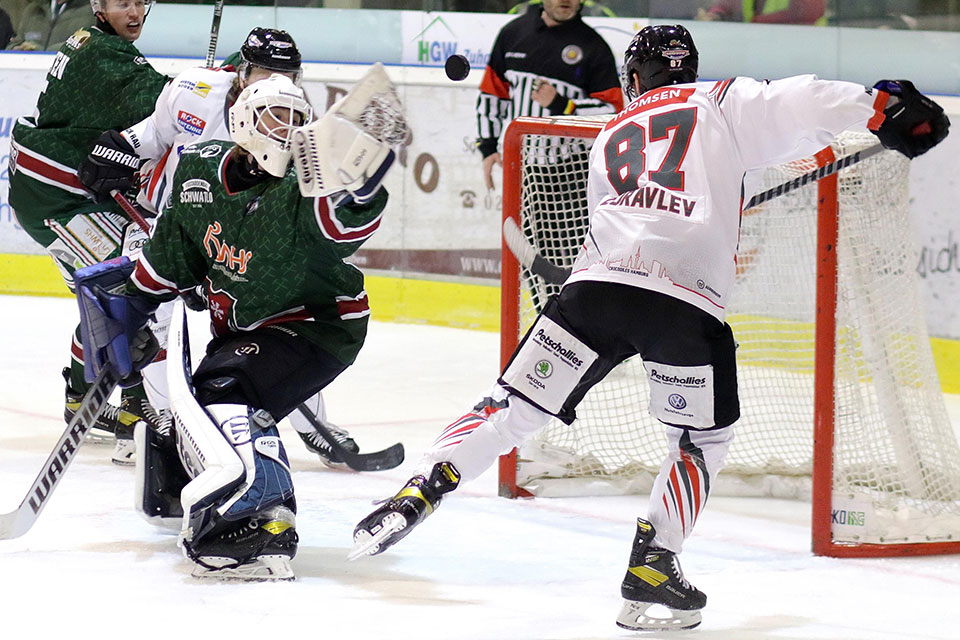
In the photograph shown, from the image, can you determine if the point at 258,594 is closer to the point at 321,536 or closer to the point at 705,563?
the point at 321,536

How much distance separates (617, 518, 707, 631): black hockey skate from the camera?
2383 mm

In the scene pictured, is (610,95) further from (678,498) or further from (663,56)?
(678,498)

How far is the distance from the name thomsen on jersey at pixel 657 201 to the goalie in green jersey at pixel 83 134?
1.83 metres

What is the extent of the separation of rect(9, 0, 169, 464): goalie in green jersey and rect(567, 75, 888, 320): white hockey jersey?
1.83 meters

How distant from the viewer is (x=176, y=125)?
3639 mm

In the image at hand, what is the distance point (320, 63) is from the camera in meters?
6.49

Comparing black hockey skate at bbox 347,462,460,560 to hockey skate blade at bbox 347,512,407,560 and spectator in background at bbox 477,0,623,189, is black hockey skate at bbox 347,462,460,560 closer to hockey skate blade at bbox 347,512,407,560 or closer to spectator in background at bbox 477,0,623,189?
hockey skate blade at bbox 347,512,407,560

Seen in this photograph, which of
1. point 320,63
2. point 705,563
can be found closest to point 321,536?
point 705,563

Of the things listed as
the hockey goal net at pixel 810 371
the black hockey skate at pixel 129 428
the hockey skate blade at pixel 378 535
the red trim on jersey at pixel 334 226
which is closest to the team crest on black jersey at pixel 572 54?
the hockey goal net at pixel 810 371

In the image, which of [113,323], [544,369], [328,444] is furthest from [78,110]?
[544,369]

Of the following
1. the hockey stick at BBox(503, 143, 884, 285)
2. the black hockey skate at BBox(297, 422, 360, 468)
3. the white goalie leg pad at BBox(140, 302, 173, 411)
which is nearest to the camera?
the hockey stick at BBox(503, 143, 884, 285)

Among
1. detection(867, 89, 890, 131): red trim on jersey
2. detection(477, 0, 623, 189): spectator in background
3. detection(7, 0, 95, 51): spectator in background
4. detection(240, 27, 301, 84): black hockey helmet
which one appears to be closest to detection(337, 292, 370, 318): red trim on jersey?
detection(240, 27, 301, 84): black hockey helmet

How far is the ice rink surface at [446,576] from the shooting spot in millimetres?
2385

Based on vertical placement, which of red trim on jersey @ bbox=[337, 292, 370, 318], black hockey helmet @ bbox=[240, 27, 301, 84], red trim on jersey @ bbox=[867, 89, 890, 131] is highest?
black hockey helmet @ bbox=[240, 27, 301, 84]
